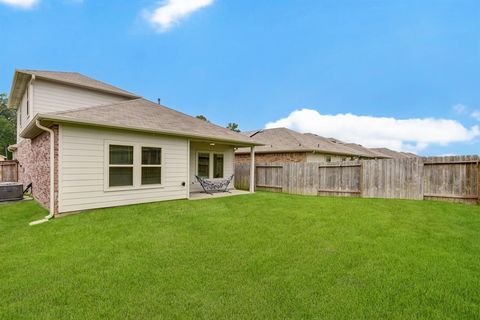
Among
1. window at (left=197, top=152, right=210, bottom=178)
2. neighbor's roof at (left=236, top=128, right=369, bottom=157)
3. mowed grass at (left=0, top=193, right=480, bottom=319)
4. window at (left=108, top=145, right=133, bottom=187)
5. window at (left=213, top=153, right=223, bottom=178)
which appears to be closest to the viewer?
mowed grass at (left=0, top=193, right=480, bottom=319)

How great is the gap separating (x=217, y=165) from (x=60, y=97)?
307 inches

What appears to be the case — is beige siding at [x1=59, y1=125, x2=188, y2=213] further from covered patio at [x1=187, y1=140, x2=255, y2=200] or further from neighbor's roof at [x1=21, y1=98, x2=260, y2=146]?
covered patio at [x1=187, y1=140, x2=255, y2=200]

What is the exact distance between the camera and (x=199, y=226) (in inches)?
238

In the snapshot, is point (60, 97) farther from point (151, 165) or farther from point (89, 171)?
point (151, 165)

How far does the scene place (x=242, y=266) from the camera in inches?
149

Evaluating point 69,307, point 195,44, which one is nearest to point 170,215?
point 69,307

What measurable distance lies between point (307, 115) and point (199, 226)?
941 inches

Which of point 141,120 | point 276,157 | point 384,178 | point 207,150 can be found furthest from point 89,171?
point 276,157

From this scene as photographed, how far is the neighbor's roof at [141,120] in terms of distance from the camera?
23.2ft

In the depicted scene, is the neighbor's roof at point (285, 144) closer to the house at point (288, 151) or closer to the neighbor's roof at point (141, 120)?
the house at point (288, 151)

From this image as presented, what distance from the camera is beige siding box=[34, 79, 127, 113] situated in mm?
10633

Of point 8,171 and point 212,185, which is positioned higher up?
point 8,171

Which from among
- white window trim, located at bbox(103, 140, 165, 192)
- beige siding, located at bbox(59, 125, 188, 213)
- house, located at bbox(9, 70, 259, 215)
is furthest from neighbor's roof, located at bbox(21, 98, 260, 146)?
white window trim, located at bbox(103, 140, 165, 192)

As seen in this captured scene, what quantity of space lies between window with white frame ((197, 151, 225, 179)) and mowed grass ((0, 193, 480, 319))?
533 centimetres
